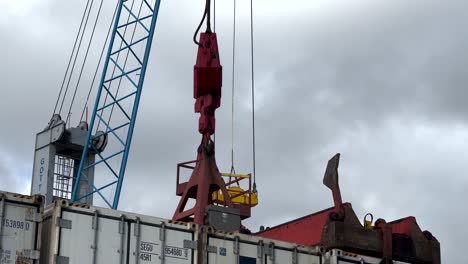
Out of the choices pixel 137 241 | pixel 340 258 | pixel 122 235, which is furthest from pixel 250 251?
pixel 122 235

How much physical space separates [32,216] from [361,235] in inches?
406

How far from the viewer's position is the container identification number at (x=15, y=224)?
54.2 ft

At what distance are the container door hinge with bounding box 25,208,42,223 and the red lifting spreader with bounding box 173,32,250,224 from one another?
48.2 feet

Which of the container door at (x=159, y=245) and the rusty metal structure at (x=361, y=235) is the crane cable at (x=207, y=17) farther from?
the container door at (x=159, y=245)

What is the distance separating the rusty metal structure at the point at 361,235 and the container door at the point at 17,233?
9.10 m

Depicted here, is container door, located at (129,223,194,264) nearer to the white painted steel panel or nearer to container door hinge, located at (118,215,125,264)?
container door hinge, located at (118,215,125,264)

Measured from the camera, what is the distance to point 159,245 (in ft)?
59.5

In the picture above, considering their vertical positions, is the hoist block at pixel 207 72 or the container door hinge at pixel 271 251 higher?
the hoist block at pixel 207 72

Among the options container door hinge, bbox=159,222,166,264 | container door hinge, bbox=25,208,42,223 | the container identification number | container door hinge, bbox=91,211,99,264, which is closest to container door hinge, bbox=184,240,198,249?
container door hinge, bbox=159,222,166,264

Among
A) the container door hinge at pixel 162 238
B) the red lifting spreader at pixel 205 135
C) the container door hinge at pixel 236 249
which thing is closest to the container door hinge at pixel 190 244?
the container door hinge at pixel 162 238

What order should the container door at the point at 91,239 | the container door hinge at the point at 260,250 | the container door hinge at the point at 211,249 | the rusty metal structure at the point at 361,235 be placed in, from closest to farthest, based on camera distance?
the container door at the point at 91,239, the container door hinge at the point at 211,249, the container door hinge at the point at 260,250, the rusty metal structure at the point at 361,235

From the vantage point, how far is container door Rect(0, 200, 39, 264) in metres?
16.4

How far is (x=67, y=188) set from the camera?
41656mm

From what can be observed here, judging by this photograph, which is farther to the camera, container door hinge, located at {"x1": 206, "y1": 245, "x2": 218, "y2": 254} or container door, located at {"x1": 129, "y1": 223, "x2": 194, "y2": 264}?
container door hinge, located at {"x1": 206, "y1": 245, "x2": 218, "y2": 254}
